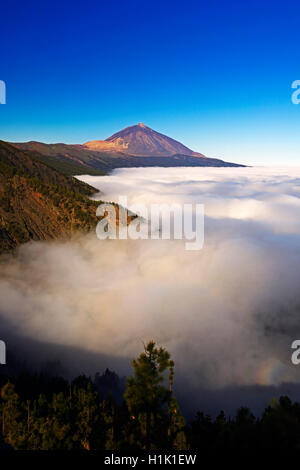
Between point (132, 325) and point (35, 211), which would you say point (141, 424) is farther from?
point (35, 211)

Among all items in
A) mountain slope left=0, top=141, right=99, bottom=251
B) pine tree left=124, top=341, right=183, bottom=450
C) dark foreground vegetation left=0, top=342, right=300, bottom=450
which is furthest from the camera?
mountain slope left=0, top=141, right=99, bottom=251

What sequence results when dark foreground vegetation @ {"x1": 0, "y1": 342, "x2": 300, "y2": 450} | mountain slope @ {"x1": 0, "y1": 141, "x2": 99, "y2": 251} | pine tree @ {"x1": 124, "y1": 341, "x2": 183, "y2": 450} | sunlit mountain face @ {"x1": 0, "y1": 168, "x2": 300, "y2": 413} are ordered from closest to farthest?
dark foreground vegetation @ {"x1": 0, "y1": 342, "x2": 300, "y2": 450} → pine tree @ {"x1": 124, "y1": 341, "x2": 183, "y2": 450} → sunlit mountain face @ {"x1": 0, "y1": 168, "x2": 300, "y2": 413} → mountain slope @ {"x1": 0, "y1": 141, "x2": 99, "y2": 251}

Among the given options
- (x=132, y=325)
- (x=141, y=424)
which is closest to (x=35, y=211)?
(x=132, y=325)

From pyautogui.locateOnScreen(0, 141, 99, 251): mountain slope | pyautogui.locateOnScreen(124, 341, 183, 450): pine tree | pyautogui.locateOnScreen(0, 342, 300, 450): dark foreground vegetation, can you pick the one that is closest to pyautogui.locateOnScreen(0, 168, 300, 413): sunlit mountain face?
pyautogui.locateOnScreen(0, 141, 99, 251): mountain slope

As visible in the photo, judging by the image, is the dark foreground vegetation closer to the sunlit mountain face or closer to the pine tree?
the pine tree

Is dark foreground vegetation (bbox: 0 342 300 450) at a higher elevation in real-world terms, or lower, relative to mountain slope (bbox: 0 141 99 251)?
lower

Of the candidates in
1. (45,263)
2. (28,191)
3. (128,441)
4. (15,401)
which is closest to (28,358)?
(45,263)
